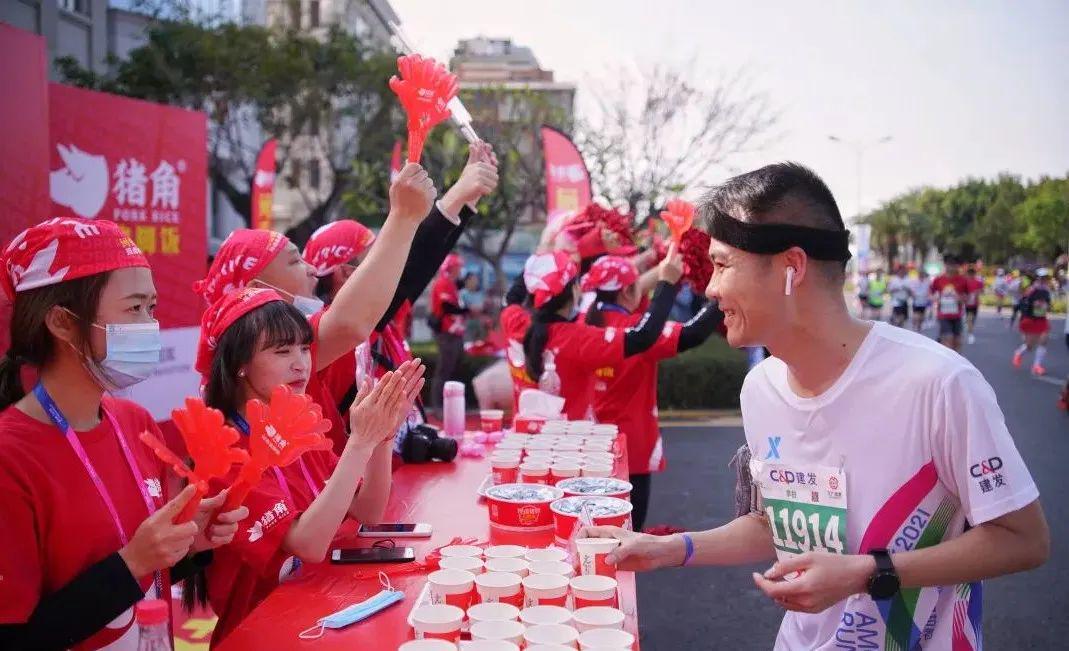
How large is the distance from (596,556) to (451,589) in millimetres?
376

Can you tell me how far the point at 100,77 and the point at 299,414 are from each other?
53.4ft

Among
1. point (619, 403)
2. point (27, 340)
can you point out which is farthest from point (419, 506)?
point (619, 403)

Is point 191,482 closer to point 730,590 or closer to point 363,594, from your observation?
point 363,594

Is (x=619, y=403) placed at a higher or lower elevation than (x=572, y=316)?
lower

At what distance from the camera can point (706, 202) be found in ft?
6.72

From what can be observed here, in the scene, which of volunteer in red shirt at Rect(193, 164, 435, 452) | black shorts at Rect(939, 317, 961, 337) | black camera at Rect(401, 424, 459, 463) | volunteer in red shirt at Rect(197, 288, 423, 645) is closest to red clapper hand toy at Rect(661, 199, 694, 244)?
black camera at Rect(401, 424, 459, 463)

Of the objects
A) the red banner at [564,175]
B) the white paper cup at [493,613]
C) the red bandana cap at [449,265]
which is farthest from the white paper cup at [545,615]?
the red banner at [564,175]

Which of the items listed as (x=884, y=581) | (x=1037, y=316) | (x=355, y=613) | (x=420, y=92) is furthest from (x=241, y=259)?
(x=1037, y=316)

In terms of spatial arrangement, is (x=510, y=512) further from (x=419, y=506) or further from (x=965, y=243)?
(x=965, y=243)

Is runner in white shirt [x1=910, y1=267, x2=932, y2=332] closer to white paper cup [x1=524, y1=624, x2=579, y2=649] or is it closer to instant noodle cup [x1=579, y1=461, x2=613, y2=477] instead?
instant noodle cup [x1=579, y1=461, x2=613, y2=477]

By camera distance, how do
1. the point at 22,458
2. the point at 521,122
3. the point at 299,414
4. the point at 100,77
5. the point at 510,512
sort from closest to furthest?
1. the point at 22,458
2. the point at 299,414
3. the point at 510,512
4. the point at 100,77
5. the point at 521,122

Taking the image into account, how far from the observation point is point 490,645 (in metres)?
1.69

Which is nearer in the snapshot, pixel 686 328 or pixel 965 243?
pixel 686 328

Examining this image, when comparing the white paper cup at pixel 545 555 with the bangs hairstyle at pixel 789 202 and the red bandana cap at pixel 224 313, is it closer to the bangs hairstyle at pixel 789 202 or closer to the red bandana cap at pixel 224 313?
the bangs hairstyle at pixel 789 202
